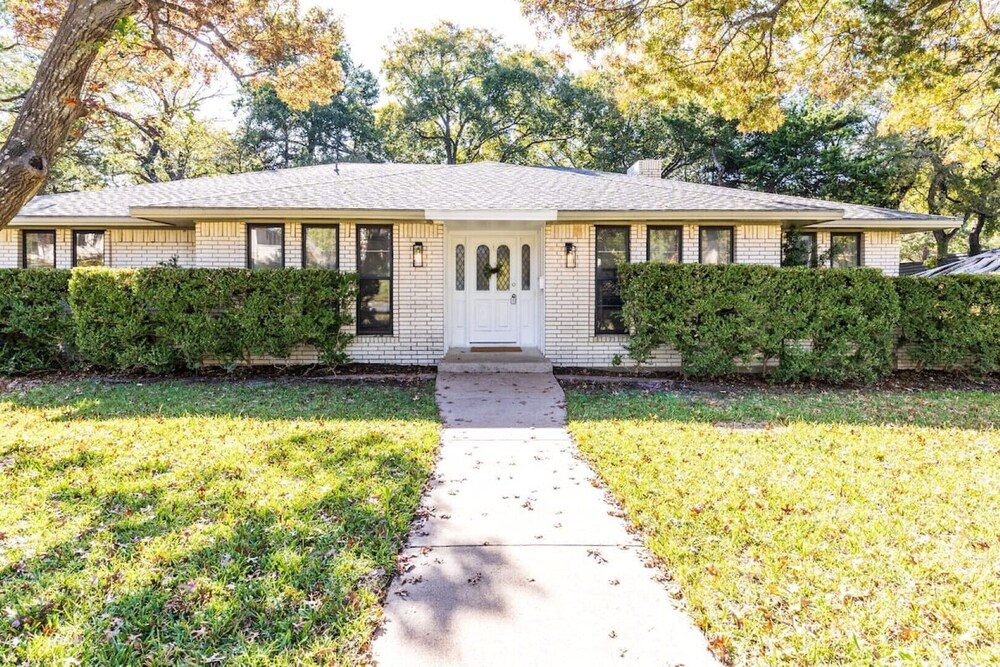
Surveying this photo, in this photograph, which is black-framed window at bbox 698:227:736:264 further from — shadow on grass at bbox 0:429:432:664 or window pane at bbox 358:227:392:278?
shadow on grass at bbox 0:429:432:664

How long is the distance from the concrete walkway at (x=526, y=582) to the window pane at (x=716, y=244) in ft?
20.4

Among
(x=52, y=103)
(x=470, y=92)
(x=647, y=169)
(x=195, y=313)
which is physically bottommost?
(x=195, y=313)

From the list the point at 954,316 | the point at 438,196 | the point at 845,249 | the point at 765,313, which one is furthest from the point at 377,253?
the point at 954,316

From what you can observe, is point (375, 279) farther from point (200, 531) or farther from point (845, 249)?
point (845, 249)

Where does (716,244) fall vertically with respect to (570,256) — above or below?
above

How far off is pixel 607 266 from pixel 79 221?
984 cm

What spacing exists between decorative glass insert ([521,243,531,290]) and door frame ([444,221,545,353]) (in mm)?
79

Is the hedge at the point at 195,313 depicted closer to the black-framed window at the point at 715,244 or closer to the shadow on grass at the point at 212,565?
the shadow on grass at the point at 212,565

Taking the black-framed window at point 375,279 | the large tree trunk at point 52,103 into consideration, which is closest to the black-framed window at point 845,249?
the black-framed window at point 375,279

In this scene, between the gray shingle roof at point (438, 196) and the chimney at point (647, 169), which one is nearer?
the gray shingle roof at point (438, 196)

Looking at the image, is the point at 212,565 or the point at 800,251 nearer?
the point at 212,565

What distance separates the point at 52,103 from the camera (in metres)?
4.79

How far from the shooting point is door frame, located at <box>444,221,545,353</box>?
1002 centimetres

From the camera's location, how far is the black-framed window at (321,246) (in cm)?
948
